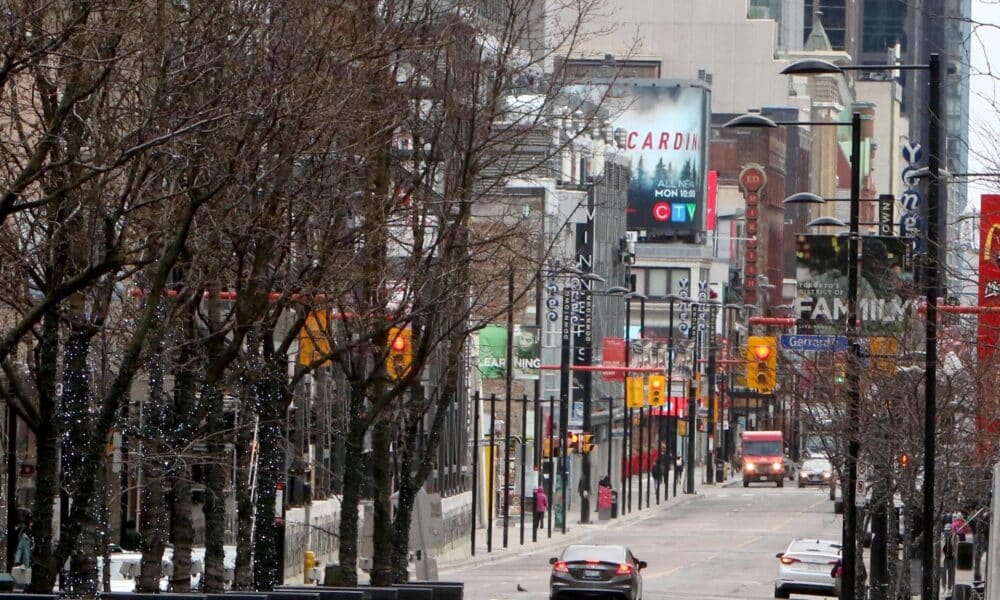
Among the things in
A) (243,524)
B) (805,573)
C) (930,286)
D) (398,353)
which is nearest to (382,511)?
(243,524)

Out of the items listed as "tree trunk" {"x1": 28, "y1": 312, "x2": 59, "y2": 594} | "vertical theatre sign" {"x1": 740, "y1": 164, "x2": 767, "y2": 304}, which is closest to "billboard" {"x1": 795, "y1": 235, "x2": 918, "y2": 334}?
"tree trunk" {"x1": 28, "y1": 312, "x2": 59, "y2": 594}

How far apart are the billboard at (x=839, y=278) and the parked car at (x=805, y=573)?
14913 mm

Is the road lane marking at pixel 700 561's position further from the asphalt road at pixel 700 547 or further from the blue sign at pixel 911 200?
the blue sign at pixel 911 200

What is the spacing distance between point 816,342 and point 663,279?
132 metres

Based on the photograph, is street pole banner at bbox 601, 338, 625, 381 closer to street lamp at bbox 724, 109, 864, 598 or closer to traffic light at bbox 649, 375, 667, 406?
traffic light at bbox 649, 375, 667, 406

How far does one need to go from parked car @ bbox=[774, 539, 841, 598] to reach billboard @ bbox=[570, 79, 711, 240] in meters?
117

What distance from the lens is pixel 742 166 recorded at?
19525 centimetres

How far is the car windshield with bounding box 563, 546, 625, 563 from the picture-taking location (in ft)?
141

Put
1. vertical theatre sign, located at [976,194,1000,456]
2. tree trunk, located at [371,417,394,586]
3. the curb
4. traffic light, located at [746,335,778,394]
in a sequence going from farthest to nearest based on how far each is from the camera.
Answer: traffic light, located at [746,335,778,394]
the curb
tree trunk, located at [371,417,394,586]
vertical theatre sign, located at [976,194,1000,456]

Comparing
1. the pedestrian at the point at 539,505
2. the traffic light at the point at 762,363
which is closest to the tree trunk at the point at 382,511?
the traffic light at the point at 762,363

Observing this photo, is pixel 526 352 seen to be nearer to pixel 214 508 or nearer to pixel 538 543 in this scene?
pixel 538 543

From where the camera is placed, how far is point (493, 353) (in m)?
73.0

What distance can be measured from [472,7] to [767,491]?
79589 millimetres

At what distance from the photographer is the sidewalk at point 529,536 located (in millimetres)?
62031
